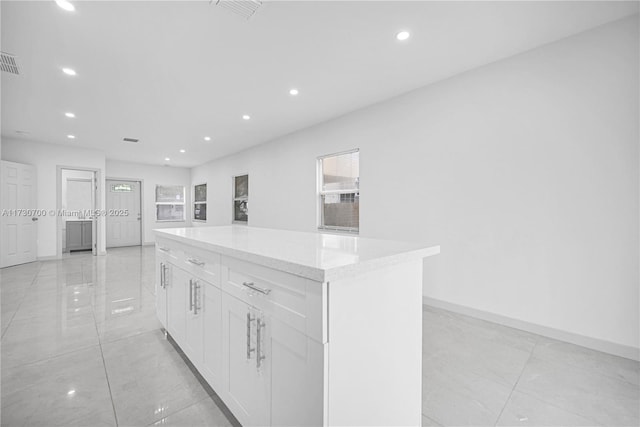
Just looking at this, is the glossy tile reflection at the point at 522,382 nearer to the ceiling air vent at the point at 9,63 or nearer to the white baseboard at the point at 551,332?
the white baseboard at the point at 551,332

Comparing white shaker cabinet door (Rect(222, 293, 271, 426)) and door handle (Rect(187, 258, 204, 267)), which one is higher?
door handle (Rect(187, 258, 204, 267))

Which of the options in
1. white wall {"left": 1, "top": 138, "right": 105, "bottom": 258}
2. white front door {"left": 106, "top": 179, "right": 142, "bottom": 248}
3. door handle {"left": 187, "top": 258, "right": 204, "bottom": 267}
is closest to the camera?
door handle {"left": 187, "top": 258, "right": 204, "bottom": 267}

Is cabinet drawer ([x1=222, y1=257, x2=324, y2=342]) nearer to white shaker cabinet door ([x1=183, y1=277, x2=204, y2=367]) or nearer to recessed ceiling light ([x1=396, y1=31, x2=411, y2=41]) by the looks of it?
white shaker cabinet door ([x1=183, y1=277, x2=204, y2=367])

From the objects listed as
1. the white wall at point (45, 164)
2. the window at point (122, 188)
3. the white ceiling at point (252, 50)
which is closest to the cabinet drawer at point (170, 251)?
the white ceiling at point (252, 50)

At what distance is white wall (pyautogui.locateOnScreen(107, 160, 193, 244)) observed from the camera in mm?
8180

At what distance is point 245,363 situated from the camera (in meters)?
1.26

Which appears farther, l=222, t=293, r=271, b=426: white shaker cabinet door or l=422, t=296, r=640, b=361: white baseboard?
l=422, t=296, r=640, b=361: white baseboard

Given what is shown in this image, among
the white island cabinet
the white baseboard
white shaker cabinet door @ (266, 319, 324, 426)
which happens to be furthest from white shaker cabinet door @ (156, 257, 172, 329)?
the white baseboard

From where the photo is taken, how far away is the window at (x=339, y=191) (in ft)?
13.9

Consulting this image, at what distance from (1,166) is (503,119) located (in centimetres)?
816

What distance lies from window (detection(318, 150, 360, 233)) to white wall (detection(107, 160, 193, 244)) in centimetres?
672

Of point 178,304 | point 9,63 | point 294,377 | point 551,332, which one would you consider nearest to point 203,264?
point 178,304

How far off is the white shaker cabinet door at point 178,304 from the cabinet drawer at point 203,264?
0.39 feet

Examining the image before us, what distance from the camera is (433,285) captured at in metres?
3.24
